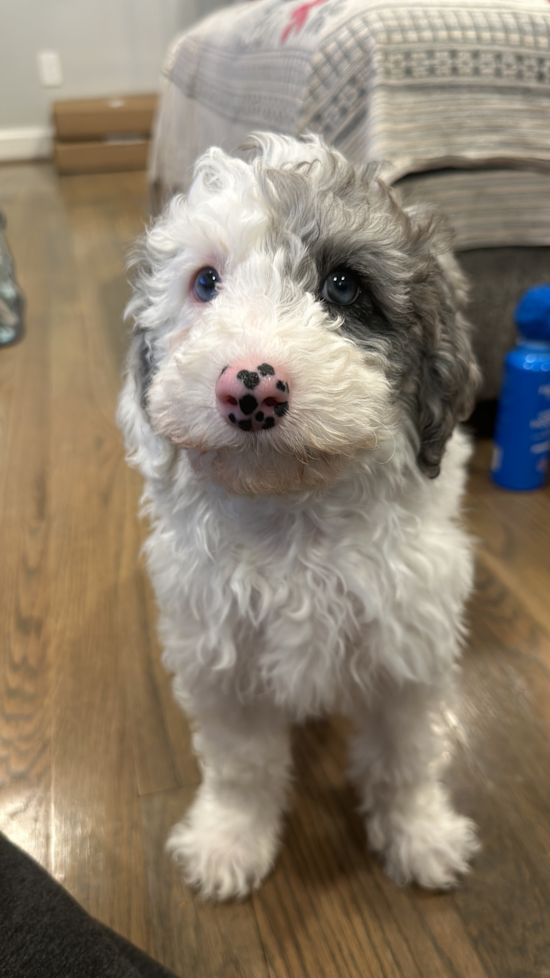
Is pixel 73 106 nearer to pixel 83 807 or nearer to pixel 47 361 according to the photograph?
pixel 47 361

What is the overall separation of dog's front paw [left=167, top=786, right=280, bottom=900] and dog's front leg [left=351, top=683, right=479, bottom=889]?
0.14m

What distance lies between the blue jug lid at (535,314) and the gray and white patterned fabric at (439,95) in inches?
5.9

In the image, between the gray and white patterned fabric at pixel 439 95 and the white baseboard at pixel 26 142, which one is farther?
the white baseboard at pixel 26 142

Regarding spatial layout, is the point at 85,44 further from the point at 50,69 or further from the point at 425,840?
the point at 425,840

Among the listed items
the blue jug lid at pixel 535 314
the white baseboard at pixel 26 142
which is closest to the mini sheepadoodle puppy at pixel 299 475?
the blue jug lid at pixel 535 314

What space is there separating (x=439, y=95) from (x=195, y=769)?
4.14 ft

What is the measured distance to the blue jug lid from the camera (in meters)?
1.46

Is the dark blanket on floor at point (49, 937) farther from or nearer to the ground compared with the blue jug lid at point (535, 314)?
nearer to the ground

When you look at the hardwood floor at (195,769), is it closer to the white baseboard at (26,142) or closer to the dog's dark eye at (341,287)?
the dog's dark eye at (341,287)

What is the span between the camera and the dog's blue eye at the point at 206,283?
730mm

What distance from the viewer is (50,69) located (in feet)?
16.8

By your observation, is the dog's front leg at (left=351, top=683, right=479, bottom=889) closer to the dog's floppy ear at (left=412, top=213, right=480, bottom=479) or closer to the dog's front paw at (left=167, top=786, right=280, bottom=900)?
the dog's front paw at (left=167, top=786, right=280, bottom=900)

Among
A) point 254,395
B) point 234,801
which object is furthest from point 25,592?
point 254,395

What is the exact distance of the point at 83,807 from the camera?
1022 mm
